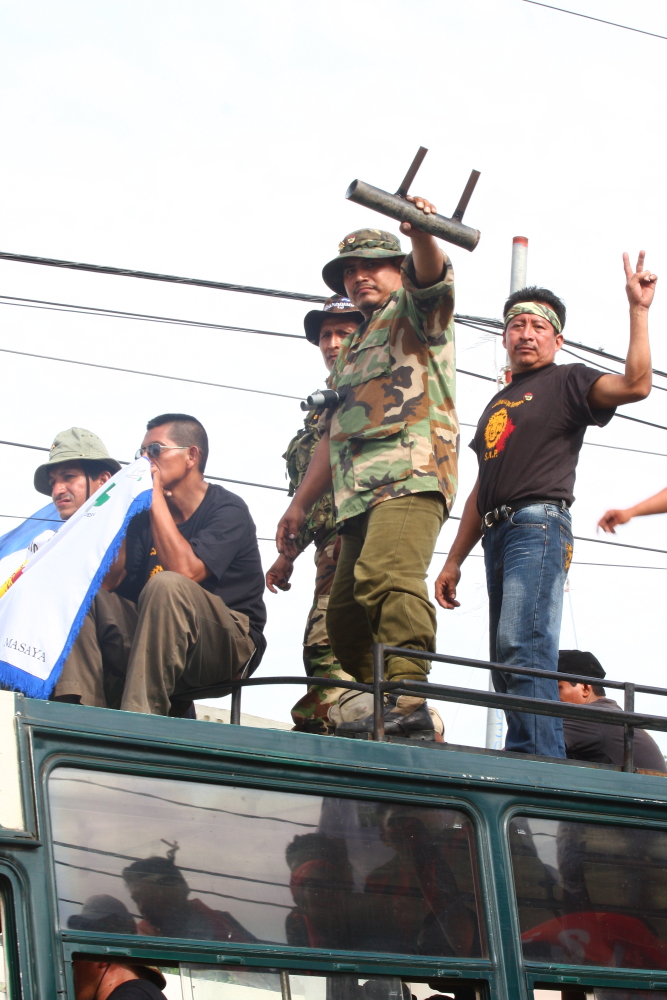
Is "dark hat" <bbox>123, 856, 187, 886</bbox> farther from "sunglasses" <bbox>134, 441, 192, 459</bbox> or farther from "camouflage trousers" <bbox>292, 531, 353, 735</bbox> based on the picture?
"sunglasses" <bbox>134, 441, 192, 459</bbox>

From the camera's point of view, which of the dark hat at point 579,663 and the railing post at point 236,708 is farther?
the dark hat at point 579,663

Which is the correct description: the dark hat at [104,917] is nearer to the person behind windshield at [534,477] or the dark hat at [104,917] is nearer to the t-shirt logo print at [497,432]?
the person behind windshield at [534,477]

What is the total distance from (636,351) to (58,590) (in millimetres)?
2168

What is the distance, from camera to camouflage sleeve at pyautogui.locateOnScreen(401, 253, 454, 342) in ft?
14.0

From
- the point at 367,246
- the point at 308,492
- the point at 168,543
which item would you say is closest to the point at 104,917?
the point at 168,543

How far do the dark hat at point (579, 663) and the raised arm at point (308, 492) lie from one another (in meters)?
1.24

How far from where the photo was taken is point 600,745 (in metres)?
4.26


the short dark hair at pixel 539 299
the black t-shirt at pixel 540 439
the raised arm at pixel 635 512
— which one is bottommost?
the raised arm at pixel 635 512

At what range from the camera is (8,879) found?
2.52m

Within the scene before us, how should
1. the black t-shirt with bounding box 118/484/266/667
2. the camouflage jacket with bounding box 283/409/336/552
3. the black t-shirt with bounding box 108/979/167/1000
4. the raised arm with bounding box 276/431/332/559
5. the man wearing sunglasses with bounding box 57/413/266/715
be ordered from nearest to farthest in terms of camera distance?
the black t-shirt with bounding box 108/979/167/1000
the man wearing sunglasses with bounding box 57/413/266/715
the black t-shirt with bounding box 118/484/266/667
the raised arm with bounding box 276/431/332/559
the camouflage jacket with bounding box 283/409/336/552

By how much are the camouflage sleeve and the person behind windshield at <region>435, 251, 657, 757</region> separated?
38 cm

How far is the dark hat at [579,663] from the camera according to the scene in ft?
16.4

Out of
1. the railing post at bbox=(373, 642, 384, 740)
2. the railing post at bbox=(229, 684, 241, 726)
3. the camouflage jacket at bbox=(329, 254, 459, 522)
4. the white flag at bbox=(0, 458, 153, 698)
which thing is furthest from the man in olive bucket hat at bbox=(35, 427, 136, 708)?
the railing post at bbox=(373, 642, 384, 740)

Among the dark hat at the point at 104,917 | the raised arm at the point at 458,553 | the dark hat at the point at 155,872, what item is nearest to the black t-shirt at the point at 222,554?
the raised arm at the point at 458,553
